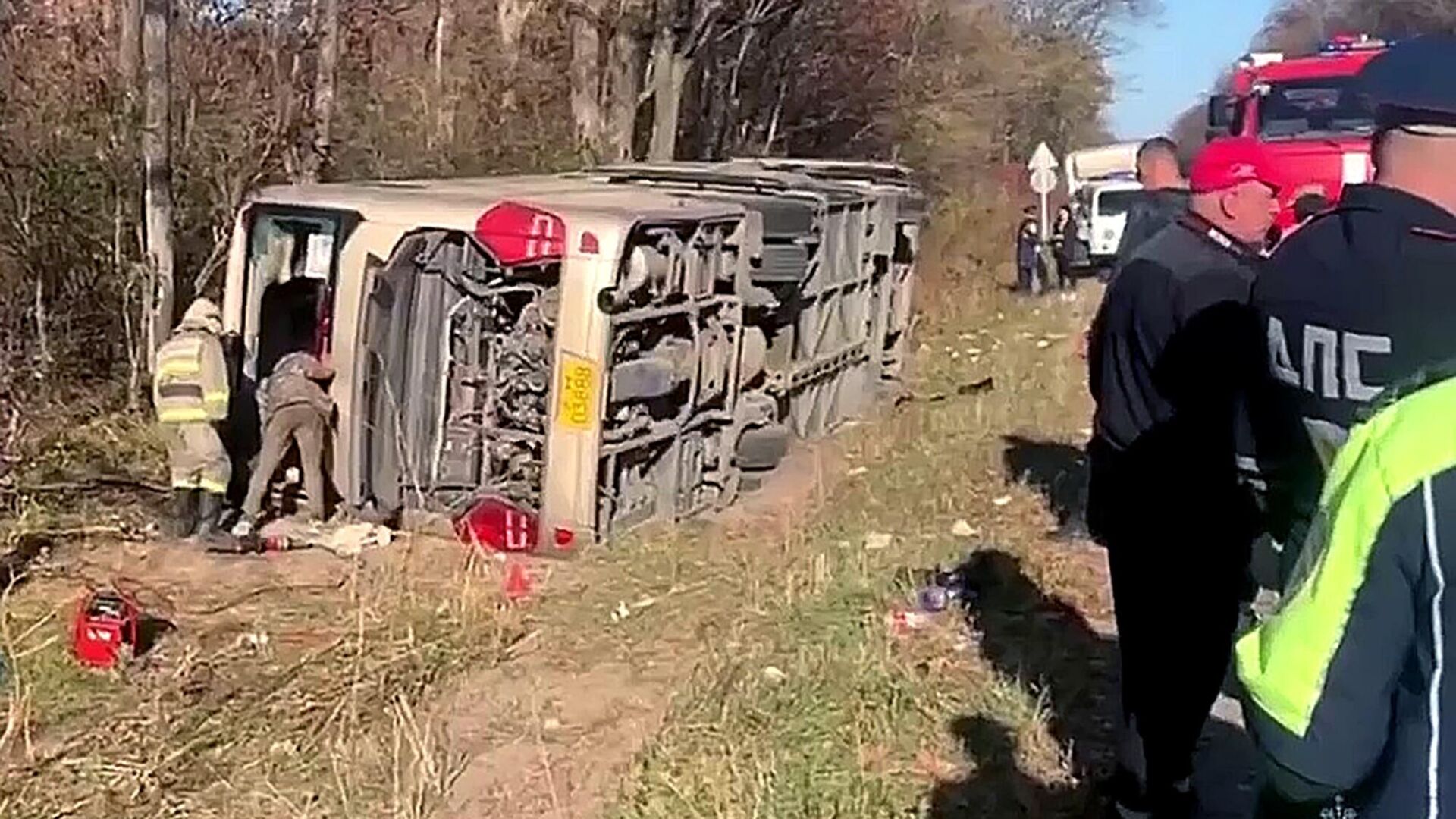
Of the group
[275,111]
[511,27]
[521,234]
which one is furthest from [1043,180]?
[521,234]

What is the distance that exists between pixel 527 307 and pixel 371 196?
3.20ft

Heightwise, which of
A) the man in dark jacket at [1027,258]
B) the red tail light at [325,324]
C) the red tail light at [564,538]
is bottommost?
the man in dark jacket at [1027,258]

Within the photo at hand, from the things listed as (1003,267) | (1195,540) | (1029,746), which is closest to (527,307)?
(1029,746)

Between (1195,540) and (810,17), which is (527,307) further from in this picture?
(810,17)

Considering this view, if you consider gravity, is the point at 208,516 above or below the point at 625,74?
below

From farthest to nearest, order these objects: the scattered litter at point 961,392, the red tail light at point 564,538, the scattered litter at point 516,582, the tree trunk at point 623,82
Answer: the tree trunk at point 623,82, the scattered litter at point 961,392, the red tail light at point 564,538, the scattered litter at point 516,582

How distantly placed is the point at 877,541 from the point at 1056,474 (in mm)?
2366

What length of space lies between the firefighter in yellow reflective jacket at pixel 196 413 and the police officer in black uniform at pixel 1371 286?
6.57m

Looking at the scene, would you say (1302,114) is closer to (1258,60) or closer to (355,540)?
(1258,60)

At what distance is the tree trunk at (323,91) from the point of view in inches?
558

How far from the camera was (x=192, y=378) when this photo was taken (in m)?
8.97

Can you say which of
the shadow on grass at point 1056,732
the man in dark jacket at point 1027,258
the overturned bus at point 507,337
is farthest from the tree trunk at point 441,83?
the man in dark jacket at point 1027,258

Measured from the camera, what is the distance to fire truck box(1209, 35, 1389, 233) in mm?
15359

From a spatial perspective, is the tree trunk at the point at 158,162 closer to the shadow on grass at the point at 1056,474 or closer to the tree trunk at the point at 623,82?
the shadow on grass at the point at 1056,474
